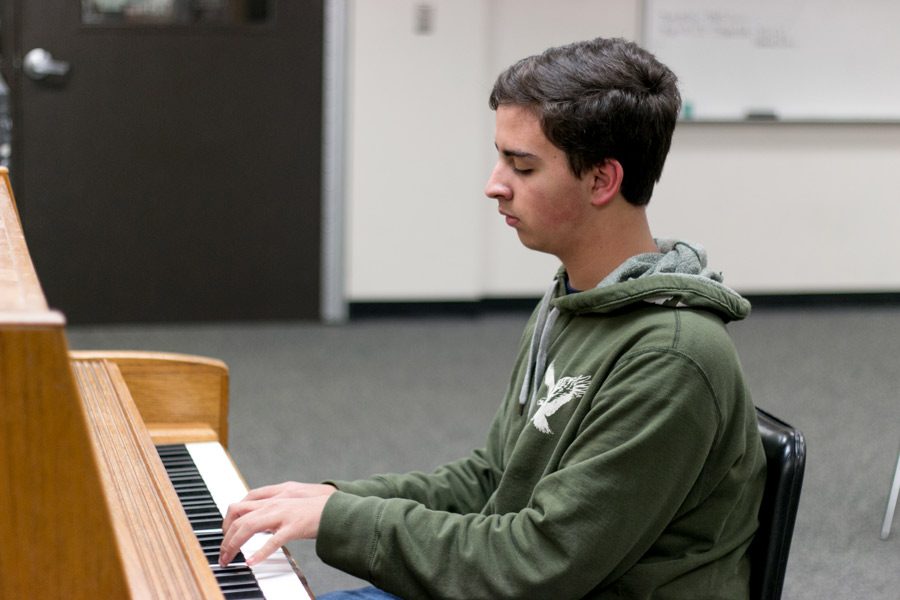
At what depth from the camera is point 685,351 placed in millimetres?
1253

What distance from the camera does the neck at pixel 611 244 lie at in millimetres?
1404

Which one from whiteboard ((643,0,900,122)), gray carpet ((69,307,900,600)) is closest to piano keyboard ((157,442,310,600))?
gray carpet ((69,307,900,600))

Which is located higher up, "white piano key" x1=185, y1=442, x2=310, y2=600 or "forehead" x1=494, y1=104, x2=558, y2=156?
"forehead" x1=494, y1=104, x2=558, y2=156

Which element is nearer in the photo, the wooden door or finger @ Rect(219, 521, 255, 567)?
finger @ Rect(219, 521, 255, 567)

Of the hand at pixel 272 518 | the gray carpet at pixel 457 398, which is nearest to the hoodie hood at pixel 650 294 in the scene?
the hand at pixel 272 518

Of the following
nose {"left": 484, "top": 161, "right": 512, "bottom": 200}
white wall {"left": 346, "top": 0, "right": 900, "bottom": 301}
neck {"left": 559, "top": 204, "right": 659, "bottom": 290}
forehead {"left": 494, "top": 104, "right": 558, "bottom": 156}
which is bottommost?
white wall {"left": 346, "top": 0, "right": 900, "bottom": 301}

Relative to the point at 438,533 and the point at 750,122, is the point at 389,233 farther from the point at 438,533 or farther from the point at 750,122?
the point at 438,533

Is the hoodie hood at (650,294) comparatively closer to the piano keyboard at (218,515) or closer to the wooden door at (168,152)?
the piano keyboard at (218,515)

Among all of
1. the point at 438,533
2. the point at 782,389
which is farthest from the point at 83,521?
the point at 782,389

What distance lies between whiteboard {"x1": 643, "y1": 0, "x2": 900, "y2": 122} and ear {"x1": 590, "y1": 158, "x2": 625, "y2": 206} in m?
4.31

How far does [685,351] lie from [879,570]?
6.61 ft

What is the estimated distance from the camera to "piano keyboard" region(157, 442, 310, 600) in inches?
49.1

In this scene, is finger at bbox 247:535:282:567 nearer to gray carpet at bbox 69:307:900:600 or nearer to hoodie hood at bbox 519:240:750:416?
hoodie hood at bbox 519:240:750:416

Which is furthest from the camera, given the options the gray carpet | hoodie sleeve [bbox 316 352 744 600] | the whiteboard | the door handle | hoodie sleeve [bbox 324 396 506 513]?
the whiteboard
